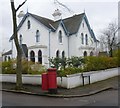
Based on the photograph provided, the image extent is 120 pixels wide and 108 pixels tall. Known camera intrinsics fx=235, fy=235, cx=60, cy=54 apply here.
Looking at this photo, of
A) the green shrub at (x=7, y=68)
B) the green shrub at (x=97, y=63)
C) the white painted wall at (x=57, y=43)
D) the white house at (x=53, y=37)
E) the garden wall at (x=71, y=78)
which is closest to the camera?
the garden wall at (x=71, y=78)

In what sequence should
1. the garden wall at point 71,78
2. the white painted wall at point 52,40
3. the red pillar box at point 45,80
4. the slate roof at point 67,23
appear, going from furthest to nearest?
1. the slate roof at point 67,23
2. the white painted wall at point 52,40
3. the garden wall at point 71,78
4. the red pillar box at point 45,80

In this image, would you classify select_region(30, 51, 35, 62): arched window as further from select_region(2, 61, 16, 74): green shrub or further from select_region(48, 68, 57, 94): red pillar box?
select_region(48, 68, 57, 94): red pillar box

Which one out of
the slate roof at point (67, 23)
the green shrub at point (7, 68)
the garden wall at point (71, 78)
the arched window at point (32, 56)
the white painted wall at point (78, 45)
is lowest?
the garden wall at point (71, 78)

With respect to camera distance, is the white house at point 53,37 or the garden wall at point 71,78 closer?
the garden wall at point 71,78

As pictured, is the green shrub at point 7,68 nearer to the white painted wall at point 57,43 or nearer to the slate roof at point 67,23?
the white painted wall at point 57,43

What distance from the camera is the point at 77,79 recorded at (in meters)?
15.0

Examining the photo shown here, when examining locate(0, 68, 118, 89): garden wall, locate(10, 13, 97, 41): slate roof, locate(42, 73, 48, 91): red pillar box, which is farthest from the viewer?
locate(10, 13, 97, 41): slate roof

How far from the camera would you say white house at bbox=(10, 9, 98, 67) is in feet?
115

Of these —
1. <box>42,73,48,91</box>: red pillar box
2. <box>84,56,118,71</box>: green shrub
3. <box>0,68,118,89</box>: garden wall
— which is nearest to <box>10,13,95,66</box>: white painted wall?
<box>84,56,118,71</box>: green shrub

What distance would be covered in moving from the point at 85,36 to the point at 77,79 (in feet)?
83.0

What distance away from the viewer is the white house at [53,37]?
34906 mm

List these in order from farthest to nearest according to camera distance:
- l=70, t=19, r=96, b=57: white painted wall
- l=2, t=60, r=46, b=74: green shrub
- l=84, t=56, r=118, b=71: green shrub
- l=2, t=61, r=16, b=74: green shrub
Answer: l=70, t=19, r=96, b=57: white painted wall < l=2, t=61, r=16, b=74: green shrub < l=84, t=56, r=118, b=71: green shrub < l=2, t=60, r=46, b=74: green shrub

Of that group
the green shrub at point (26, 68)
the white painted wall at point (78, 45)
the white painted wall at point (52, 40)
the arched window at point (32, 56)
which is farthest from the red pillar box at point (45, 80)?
the white painted wall at point (78, 45)

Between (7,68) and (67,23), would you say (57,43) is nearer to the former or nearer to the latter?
(67,23)
